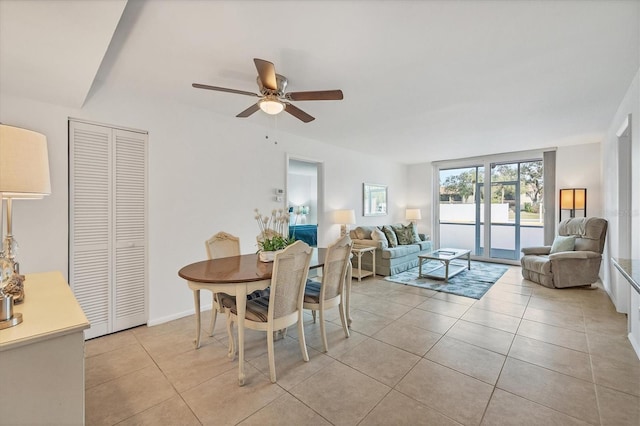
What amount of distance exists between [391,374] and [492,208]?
19.4 ft

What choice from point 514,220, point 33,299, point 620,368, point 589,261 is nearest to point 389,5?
point 33,299

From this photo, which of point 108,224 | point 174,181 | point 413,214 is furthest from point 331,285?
point 413,214

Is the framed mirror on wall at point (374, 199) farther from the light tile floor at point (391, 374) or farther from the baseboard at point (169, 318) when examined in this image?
the baseboard at point (169, 318)

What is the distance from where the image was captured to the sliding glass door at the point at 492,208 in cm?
613

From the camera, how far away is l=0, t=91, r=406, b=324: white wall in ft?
8.18

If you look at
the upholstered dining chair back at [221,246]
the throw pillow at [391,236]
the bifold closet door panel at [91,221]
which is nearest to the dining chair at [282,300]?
the upholstered dining chair back at [221,246]

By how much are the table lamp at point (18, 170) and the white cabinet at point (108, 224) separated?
1520 millimetres

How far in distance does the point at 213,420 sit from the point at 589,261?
5583 millimetres

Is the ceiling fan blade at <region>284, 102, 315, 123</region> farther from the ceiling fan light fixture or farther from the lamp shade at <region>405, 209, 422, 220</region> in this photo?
the lamp shade at <region>405, 209, 422, 220</region>

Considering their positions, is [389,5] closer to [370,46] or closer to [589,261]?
[370,46]

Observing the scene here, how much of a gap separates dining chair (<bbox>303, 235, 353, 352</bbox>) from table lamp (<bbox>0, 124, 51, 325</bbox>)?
6.26ft

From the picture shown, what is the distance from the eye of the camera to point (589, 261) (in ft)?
14.2

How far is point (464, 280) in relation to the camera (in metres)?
4.89

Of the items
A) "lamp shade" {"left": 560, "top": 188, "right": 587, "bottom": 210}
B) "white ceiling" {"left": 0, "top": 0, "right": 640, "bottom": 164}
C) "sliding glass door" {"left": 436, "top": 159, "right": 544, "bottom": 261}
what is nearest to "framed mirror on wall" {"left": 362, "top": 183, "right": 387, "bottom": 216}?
"sliding glass door" {"left": 436, "top": 159, "right": 544, "bottom": 261}
